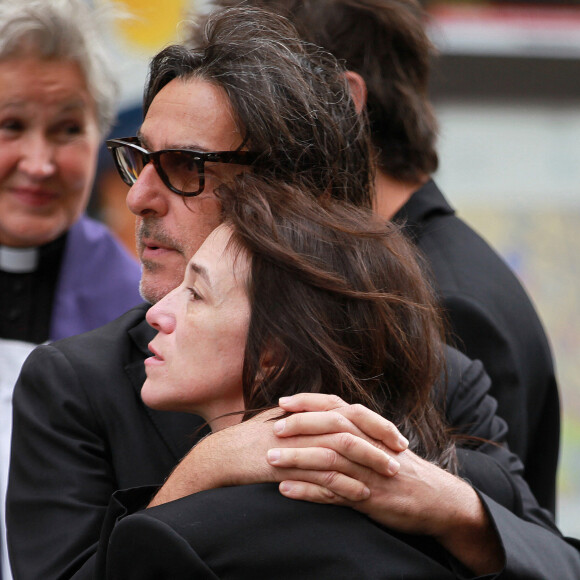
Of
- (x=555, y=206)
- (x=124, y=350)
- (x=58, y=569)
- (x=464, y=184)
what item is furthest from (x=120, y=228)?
(x=58, y=569)

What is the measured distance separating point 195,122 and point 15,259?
1388 mm

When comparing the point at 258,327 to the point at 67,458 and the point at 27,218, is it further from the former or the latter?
the point at 27,218

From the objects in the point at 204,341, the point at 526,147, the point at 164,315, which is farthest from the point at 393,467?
the point at 526,147

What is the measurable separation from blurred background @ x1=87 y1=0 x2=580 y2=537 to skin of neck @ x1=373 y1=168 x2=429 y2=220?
12.9 ft

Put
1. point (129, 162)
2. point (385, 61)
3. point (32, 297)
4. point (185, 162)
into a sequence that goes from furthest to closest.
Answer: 1. point (32, 297)
2. point (385, 61)
3. point (129, 162)
4. point (185, 162)

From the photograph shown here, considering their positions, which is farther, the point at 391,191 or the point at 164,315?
the point at 391,191

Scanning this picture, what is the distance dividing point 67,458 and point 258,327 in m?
0.48

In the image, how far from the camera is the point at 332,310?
1987mm

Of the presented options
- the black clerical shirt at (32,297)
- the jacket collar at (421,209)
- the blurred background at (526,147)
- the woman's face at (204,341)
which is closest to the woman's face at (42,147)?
the black clerical shirt at (32,297)

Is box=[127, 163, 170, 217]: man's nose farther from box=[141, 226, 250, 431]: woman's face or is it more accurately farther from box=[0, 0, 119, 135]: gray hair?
box=[0, 0, 119, 135]: gray hair

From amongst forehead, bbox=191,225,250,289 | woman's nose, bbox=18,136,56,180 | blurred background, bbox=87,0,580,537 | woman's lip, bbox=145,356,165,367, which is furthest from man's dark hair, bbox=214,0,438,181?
blurred background, bbox=87,0,580,537

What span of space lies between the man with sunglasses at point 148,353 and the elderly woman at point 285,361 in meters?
0.08

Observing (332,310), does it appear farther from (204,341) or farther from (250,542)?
(250,542)

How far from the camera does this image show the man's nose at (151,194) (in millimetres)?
2273
